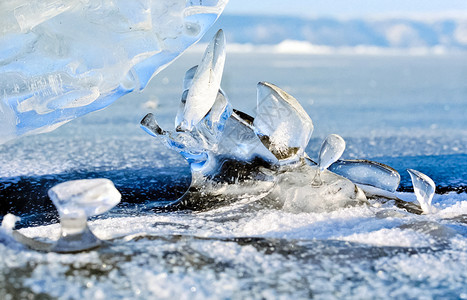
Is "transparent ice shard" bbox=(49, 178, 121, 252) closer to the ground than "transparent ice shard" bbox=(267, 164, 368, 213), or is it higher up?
higher up

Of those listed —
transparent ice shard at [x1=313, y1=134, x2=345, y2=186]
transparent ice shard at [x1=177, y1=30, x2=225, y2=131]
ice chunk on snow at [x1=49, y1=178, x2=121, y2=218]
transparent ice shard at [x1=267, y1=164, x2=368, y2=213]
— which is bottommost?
transparent ice shard at [x1=267, y1=164, x2=368, y2=213]

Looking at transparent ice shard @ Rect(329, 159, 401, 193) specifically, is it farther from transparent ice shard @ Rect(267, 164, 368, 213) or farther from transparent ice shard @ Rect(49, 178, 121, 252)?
transparent ice shard @ Rect(49, 178, 121, 252)

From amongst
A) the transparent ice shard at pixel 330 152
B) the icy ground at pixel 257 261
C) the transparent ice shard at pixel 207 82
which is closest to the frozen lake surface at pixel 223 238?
the icy ground at pixel 257 261

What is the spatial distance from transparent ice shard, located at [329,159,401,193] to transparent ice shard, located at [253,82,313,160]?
0.15 metres

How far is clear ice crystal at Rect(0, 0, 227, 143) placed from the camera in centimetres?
193

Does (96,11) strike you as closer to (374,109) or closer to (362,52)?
(374,109)

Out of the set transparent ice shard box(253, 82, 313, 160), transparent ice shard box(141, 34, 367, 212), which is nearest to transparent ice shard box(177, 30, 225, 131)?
transparent ice shard box(141, 34, 367, 212)

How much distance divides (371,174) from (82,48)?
1.03 m

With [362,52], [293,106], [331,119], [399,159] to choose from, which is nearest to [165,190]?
[293,106]

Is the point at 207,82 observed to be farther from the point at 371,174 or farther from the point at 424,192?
the point at 424,192

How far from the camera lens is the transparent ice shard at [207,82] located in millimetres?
1905

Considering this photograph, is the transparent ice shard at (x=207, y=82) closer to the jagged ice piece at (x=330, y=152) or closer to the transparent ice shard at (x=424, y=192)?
the jagged ice piece at (x=330, y=152)

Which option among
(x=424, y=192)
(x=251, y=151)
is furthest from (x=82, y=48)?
(x=424, y=192)

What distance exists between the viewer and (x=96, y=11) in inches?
76.3
